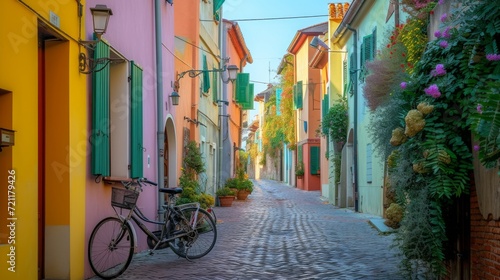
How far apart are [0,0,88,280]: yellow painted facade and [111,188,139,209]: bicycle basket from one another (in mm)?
693

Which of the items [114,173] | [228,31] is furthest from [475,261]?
[228,31]

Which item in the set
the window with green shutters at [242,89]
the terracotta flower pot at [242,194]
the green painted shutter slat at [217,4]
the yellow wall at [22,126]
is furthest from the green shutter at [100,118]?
the window with green shutters at [242,89]

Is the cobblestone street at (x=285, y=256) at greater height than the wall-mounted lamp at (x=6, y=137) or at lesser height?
lesser

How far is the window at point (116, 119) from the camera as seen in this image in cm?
761

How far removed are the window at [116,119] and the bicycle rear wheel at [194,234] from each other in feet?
3.08

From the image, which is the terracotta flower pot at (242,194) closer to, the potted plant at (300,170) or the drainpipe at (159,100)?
the potted plant at (300,170)

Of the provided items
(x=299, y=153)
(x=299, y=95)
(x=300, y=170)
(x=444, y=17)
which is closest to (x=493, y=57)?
(x=444, y=17)

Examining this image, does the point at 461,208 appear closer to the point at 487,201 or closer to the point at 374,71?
the point at 487,201

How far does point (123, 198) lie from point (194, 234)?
1433 mm

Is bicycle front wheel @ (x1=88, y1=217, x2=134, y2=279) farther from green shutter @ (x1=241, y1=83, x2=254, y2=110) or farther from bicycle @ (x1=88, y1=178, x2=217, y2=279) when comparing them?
green shutter @ (x1=241, y1=83, x2=254, y2=110)

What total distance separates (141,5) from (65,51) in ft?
13.1

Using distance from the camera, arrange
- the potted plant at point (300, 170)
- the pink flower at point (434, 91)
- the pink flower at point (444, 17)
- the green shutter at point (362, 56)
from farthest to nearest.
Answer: the potted plant at point (300, 170) < the green shutter at point (362, 56) < the pink flower at point (444, 17) < the pink flower at point (434, 91)

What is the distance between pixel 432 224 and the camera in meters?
6.26

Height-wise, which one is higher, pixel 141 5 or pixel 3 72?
pixel 141 5
